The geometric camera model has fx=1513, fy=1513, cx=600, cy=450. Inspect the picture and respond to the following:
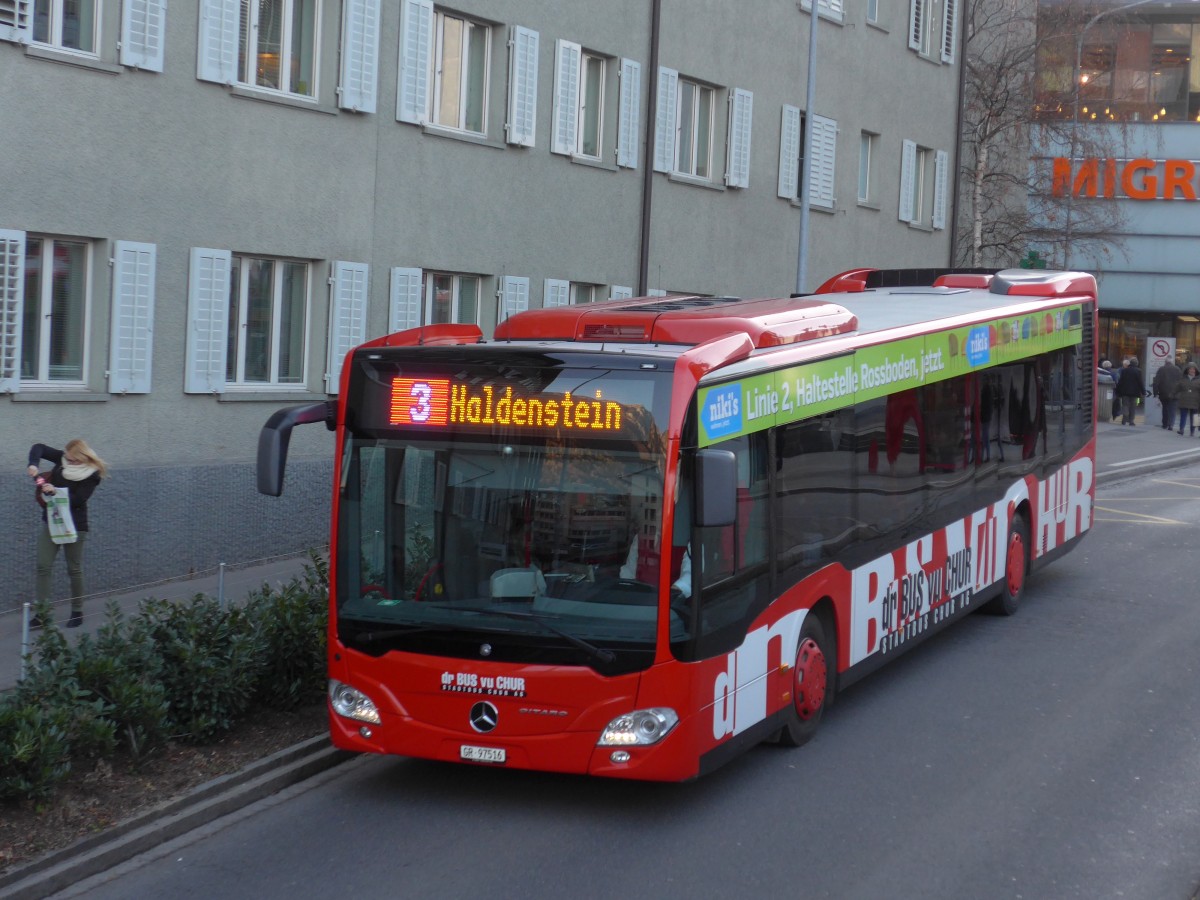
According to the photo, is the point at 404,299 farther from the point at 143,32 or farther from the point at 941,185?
the point at 941,185

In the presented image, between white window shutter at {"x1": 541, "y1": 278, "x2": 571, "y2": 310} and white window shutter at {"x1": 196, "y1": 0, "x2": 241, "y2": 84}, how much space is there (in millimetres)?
5651

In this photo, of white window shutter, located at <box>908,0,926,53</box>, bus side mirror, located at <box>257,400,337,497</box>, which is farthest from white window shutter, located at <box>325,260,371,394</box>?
white window shutter, located at <box>908,0,926,53</box>

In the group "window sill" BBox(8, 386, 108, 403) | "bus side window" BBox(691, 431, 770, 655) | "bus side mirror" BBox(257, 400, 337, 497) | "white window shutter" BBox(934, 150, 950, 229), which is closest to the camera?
"bus side window" BBox(691, 431, 770, 655)

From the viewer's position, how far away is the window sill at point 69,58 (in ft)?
43.1

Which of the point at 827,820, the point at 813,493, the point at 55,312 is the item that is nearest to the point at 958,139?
the point at 55,312

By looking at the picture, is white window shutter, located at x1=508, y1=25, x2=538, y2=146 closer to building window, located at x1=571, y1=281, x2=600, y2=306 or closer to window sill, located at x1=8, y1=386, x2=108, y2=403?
building window, located at x1=571, y1=281, x2=600, y2=306

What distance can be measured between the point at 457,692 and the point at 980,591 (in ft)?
20.9

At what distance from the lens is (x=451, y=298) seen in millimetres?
18578

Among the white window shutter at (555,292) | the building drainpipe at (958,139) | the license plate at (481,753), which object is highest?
the building drainpipe at (958,139)

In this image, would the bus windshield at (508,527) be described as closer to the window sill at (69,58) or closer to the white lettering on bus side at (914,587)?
the white lettering on bus side at (914,587)

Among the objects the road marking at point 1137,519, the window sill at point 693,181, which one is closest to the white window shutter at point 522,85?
the window sill at point 693,181

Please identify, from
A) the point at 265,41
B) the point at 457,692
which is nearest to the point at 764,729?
the point at 457,692

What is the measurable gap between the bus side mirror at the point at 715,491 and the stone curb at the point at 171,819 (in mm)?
2953

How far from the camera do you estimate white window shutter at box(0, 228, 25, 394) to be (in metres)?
13.1
